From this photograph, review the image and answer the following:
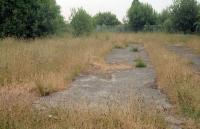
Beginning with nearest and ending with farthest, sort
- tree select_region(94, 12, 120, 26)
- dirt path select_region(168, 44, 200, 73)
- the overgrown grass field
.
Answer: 1. the overgrown grass field
2. dirt path select_region(168, 44, 200, 73)
3. tree select_region(94, 12, 120, 26)

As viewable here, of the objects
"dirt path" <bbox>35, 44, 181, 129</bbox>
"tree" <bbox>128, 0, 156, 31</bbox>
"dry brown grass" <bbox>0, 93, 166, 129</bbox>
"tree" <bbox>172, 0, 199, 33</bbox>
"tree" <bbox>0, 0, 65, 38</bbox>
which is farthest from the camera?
"tree" <bbox>128, 0, 156, 31</bbox>

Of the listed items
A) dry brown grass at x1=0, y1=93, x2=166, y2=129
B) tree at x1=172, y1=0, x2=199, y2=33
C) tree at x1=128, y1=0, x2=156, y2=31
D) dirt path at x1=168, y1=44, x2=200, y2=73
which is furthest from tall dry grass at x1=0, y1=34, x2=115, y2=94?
tree at x1=128, y1=0, x2=156, y2=31

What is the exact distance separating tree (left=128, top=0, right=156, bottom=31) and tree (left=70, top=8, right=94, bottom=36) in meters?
19.4

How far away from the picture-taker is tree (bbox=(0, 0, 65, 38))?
76.0 feet

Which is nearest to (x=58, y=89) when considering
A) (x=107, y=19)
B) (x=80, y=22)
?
(x=80, y=22)

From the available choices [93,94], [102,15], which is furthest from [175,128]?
[102,15]

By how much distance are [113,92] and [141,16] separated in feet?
151

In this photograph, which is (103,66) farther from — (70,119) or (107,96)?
(70,119)

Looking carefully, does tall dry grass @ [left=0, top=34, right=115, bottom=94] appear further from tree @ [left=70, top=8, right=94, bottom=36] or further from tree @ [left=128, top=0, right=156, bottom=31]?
tree @ [left=128, top=0, right=156, bottom=31]

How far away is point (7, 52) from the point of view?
12.3 meters

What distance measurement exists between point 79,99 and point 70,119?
2.47 meters

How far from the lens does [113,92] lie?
953 centimetres

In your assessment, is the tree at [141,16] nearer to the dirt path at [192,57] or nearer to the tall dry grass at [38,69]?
the dirt path at [192,57]

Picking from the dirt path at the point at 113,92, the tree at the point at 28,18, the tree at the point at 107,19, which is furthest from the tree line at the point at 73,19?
the tree at the point at 107,19
